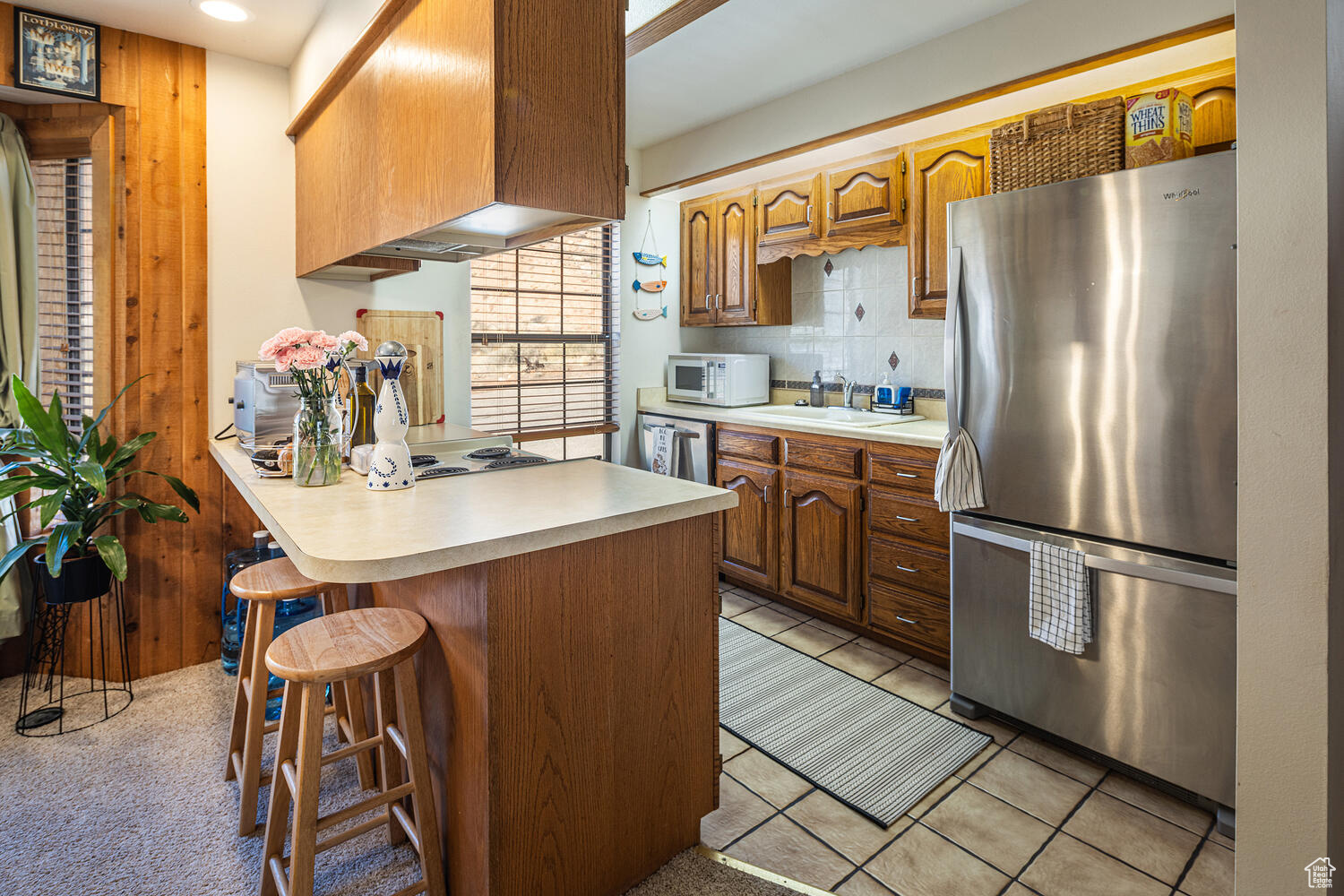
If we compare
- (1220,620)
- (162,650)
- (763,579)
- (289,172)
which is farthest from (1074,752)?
(289,172)

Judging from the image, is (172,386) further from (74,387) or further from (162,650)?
(162,650)

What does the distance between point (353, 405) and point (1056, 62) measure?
276 centimetres

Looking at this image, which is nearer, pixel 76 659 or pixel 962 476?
pixel 962 476

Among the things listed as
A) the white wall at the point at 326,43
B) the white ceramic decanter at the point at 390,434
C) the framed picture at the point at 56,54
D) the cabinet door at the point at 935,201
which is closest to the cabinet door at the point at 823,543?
the cabinet door at the point at 935,201

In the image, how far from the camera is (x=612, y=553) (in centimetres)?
156

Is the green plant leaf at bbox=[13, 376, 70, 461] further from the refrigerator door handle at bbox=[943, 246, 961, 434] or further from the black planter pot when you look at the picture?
the refrigerator door handle at bbox=[943, 246, 961, 434]

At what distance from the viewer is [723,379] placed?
3971 millimetres

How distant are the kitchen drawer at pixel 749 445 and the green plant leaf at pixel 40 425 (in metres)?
2.65

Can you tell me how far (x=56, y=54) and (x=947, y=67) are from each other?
10.7 ft

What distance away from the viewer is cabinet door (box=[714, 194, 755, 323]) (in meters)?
3.94

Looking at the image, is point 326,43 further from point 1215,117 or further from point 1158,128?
point 1215,117

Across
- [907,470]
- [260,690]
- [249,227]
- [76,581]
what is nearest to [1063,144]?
[907,470]

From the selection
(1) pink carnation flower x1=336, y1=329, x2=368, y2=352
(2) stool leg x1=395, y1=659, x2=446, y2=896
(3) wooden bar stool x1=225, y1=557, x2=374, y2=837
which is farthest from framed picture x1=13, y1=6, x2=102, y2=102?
(2) stool leg x1=395, y1=659, x2=446, y2=896

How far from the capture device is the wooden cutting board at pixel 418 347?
308 centimetres
